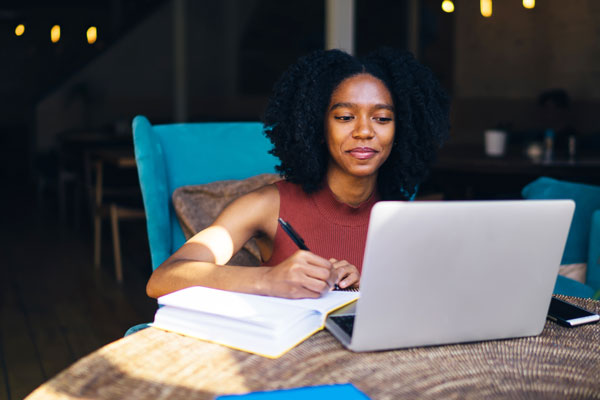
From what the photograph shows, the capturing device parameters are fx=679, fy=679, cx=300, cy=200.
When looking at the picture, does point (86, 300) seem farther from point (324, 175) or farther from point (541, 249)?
point (541, 249)


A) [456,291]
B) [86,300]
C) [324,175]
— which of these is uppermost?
[324,175]

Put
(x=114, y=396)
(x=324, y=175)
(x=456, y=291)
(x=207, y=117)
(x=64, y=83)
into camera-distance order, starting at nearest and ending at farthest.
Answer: (x=114, y=396) → (x=456, y=291) → (x=324, y=175) → (x=207, y=117) → (x=64, y=83)

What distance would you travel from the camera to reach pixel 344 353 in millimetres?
970

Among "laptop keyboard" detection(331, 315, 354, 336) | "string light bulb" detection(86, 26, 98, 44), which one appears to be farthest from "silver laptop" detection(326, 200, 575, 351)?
"string light bulb" detection(86, 26, 98, 44)

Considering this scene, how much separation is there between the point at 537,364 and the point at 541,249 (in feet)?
0.54

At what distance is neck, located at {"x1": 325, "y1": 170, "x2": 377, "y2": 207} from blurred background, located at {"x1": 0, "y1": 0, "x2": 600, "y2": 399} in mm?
1592

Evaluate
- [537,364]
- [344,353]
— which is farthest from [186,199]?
[537,364]

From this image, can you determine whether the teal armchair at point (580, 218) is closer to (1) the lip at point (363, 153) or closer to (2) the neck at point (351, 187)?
(2) the neck at point (351, 187)

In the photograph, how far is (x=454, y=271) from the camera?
3.09 feet

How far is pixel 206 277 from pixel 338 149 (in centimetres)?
48

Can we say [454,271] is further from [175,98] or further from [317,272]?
[175,98]

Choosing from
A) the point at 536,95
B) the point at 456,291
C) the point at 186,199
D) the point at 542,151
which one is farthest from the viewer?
the point at 536,95

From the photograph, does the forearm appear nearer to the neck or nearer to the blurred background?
the neck

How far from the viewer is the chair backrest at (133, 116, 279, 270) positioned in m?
1.88
